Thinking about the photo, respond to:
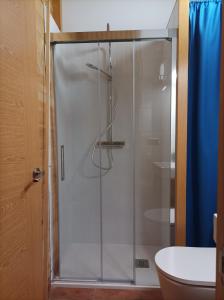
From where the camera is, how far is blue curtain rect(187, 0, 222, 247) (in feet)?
5.73

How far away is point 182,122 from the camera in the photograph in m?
1.81

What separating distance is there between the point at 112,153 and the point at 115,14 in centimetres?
144

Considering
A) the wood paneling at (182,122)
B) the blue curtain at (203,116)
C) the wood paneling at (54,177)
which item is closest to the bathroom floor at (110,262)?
the wood paneling at (54,177)

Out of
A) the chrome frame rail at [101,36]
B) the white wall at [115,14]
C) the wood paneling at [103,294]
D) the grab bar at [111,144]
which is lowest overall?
the wood paneling at [103,294]

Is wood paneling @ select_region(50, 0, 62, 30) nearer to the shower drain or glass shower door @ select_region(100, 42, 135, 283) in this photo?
glass shower door @ select_region(100, 42, 135, 283)

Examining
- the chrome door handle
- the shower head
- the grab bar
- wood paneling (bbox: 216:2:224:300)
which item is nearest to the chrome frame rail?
the shower head

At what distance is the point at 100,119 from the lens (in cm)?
245

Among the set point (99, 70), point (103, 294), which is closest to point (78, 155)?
point (99, 70)

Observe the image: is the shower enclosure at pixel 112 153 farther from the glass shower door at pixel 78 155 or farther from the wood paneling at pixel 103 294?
the wood paneling at pixel 103 294

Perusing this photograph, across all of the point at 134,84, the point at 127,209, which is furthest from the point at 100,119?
the point at 127,209

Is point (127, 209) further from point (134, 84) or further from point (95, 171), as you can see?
point (134, 84)

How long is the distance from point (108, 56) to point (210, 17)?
1.01m

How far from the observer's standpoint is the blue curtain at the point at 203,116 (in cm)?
175

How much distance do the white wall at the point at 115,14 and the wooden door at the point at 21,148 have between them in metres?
0.88
